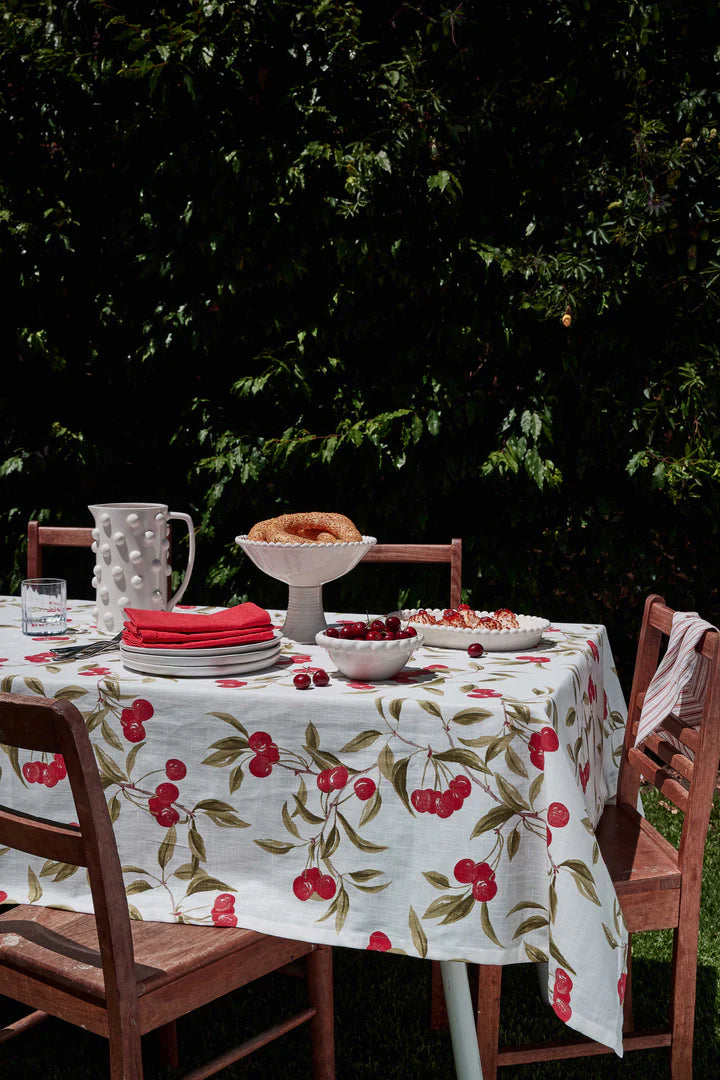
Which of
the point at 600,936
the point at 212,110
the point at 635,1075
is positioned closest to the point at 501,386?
the point at 212,110

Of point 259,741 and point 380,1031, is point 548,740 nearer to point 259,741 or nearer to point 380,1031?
point 259,741

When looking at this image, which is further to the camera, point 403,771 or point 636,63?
point 636,63

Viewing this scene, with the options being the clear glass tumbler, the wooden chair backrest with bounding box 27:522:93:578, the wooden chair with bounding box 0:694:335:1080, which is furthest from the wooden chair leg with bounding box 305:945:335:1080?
the wooden chair backrest with bounding box 27:522:93:578

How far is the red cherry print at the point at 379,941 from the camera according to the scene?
54.6 inches

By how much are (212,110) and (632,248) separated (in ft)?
5.49

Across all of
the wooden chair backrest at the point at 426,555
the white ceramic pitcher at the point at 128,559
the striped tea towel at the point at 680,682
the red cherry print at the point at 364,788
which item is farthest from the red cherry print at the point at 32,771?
the wooden chair backrest at the point at 426,555

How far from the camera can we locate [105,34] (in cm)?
385

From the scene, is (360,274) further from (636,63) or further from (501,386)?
(636,63)

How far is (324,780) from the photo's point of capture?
4.63 feet

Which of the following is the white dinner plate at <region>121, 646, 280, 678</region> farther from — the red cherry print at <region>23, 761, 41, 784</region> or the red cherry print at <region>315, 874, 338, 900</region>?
the red cherry print at <region>315, 874, 338, 900</region>

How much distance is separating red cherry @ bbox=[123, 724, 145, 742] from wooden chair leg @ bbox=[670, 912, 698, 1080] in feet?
3.15

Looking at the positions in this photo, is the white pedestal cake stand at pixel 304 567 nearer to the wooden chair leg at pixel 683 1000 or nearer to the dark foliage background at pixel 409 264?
the wooden chair leg at pixel 683 1000

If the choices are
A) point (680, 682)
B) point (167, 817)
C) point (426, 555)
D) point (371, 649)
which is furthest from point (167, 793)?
point (426, 555)

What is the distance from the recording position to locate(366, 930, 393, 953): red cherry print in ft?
4.55
